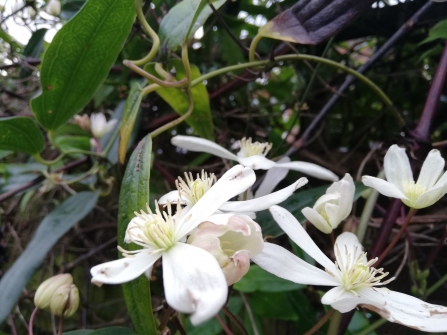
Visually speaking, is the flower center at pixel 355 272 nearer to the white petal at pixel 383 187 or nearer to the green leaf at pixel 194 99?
the white petal at pixel 383 187

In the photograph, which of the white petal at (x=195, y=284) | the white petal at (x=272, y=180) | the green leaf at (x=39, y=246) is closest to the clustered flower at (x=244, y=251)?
the white petal at (x=195, y=284)

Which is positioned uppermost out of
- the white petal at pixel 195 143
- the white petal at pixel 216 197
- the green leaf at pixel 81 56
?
the green leaf at pixel 81 56

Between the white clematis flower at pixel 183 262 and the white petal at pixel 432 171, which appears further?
the white petal at pixel 432 171

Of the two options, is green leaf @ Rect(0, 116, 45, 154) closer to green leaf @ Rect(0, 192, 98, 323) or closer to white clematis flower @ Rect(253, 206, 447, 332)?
green leaf @ Rect(0, 192, 98, 323)

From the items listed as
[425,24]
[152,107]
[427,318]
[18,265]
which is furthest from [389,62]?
[18,265]

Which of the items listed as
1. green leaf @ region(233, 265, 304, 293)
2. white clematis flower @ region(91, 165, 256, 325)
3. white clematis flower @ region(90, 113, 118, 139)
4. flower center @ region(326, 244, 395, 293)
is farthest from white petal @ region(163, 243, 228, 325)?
white clematis flower @ region(90, 113, 118, 139)
